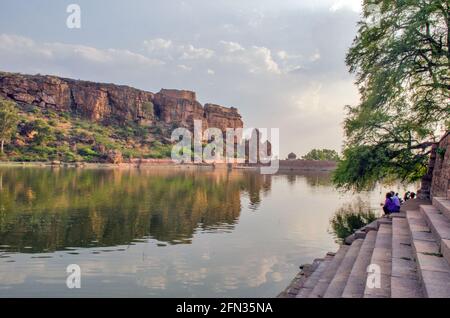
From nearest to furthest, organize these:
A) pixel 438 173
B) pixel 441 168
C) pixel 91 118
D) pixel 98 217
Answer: pixel 441 168 → pixel 438 173 → pixel 98 217 → pixel 91 118

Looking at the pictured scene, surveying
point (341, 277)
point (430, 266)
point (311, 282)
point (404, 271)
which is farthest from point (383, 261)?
point (311, 282)

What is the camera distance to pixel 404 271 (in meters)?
7.21

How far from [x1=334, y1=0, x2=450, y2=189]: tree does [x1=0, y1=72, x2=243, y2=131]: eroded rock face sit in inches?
5042

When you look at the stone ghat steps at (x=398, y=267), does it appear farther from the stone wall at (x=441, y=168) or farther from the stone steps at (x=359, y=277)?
the stone wall at (x=441, y=168)

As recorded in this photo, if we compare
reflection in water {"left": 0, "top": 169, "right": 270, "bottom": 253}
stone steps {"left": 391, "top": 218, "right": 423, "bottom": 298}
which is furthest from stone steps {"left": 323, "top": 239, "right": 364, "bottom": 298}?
reflection in water {"left": 0, "top": 169, "right": 270, "bottom": 253}

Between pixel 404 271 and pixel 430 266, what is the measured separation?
21.6 inches

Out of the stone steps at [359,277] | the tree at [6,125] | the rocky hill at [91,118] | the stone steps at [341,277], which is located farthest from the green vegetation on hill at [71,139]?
the stone steps at [359,277]

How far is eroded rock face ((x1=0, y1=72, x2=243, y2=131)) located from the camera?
130 metres

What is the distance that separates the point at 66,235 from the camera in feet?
53.3

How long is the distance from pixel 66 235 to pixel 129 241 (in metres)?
2.72

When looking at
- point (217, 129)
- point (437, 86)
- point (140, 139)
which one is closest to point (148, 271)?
point (437, 86)

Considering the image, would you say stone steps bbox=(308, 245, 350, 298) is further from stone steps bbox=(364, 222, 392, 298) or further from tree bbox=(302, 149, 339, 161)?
tree bbox=(302, 149, 339, 161)

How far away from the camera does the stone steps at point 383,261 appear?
6474mm

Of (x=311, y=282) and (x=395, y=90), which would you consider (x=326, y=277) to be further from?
(x=395, y=90)
